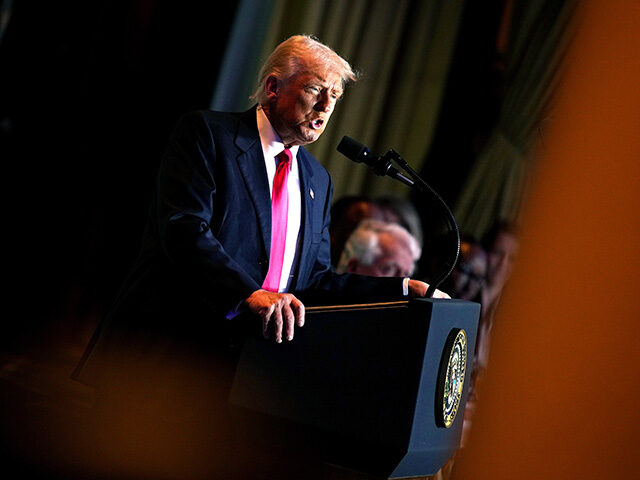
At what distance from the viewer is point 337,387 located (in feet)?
4.41

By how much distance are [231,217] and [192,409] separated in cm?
38

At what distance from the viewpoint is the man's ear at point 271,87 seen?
1703 millimetres

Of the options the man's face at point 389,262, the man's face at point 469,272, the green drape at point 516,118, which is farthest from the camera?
the green drape at point 516,118

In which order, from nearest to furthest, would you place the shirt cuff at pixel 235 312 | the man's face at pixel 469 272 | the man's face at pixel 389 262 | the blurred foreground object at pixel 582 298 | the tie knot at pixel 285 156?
the blurred foreground object at pixel 582 298
the shirt cuff at pixel 235 312
the tie knot at pixel 285 156
the man's face at pixel 389 262
the man's face at pixel 469 272

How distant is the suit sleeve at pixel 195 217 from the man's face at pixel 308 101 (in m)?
0.17

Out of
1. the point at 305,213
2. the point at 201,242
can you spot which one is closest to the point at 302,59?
the point at 305,213

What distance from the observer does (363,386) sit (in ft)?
4.35

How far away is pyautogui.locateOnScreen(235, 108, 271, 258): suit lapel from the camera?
159 centimetres

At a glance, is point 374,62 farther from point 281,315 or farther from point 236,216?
point 281,315

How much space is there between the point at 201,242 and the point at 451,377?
52cm

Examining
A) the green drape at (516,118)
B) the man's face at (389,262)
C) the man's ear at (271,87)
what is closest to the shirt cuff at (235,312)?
the man's ear at (271,87)

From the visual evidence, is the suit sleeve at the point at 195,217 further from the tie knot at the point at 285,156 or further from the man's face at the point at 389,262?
the man's face at the point at 389,262

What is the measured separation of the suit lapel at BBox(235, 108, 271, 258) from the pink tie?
34mm

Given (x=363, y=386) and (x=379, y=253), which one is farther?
(x=379, y=253)
